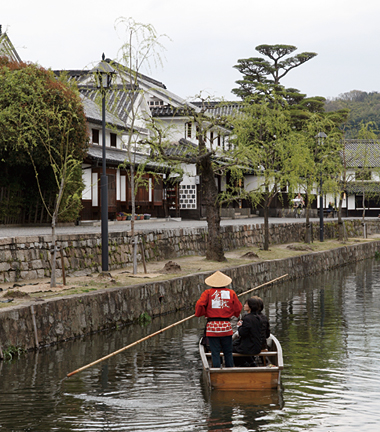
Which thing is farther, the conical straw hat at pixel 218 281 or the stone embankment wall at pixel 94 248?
the stone embankment wall at pixel 94 248

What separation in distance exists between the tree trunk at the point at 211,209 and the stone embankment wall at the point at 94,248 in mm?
1833

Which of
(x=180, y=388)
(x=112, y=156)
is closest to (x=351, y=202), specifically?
(x=112, y=156)

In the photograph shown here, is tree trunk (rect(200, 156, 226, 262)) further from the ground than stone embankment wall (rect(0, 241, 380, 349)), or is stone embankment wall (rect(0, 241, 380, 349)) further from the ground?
tree trunk (rect(200, 156, 226, 262))

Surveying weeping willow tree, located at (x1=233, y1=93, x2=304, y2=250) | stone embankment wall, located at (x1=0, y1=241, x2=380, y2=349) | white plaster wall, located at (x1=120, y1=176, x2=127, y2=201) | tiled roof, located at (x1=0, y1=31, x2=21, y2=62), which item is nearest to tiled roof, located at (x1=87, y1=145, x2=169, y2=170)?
white plaster wall, located at (x1=120, y1=176, x2=127, y2=201)

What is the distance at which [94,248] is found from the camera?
711 inches

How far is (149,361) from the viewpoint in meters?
11.5

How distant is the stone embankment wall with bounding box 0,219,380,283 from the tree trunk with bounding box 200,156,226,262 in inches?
72.2

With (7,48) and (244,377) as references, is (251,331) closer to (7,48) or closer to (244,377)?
(244,377)

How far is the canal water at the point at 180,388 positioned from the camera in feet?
26.2

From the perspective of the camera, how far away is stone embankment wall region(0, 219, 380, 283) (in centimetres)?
1501

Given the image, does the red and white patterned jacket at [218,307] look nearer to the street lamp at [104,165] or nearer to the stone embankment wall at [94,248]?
the stone embankment wall at [94,248]

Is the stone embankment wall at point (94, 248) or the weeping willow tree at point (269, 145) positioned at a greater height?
the weeping willow tree at point (269, 145)

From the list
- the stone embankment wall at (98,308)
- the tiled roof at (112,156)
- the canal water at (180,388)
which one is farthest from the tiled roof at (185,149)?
the canal water at (180,388)

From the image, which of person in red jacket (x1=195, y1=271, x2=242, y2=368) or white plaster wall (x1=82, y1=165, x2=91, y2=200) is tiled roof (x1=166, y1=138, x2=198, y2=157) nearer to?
white plaster wall (x1=82, y1=165, x2=91, y2=200)
